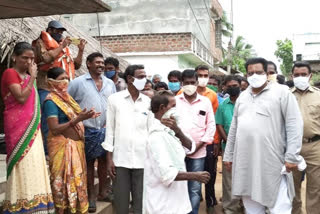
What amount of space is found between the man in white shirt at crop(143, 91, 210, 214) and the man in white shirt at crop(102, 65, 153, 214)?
834 millimetres

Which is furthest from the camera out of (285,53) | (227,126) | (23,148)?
(285,53)

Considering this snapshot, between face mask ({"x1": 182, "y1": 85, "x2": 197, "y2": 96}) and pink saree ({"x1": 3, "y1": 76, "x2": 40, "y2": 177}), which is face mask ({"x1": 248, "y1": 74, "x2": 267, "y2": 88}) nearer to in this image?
face mask ({"x1": 182, "y1": 85, "x2": 197, "y2": 96})

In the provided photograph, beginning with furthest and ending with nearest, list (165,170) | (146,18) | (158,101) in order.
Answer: (146,18), (158,101), (165,170)

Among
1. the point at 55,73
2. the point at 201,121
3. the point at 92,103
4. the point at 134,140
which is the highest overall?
the point at 55,73

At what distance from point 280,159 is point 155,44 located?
1154 centimetres

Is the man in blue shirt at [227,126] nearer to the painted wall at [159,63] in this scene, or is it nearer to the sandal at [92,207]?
the sandal at [92,207]

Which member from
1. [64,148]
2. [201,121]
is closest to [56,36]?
[64,148]

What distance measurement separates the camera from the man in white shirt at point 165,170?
297 cm

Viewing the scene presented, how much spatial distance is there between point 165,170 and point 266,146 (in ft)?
4.87

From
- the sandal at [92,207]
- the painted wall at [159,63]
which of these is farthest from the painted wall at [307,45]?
the sandal at [92,207]

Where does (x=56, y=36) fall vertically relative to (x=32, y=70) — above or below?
above

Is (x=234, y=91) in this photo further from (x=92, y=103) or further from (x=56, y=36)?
(x=56, y=36)

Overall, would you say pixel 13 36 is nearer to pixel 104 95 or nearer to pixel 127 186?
pixel 104 95

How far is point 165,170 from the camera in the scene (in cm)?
293
